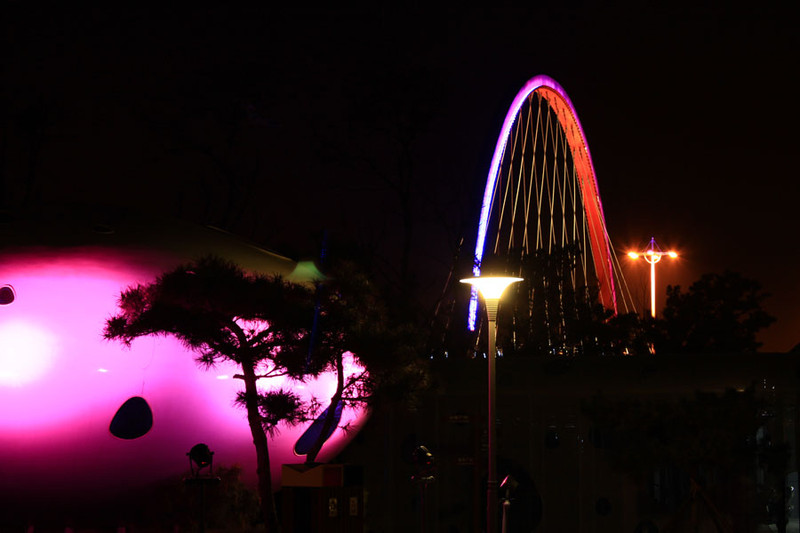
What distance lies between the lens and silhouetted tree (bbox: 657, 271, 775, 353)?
118 ft

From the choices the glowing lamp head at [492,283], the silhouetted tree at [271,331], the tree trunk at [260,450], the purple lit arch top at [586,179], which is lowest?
the tree trunk at [260,450]

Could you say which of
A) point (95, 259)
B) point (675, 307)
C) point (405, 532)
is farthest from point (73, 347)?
point (675, 307)

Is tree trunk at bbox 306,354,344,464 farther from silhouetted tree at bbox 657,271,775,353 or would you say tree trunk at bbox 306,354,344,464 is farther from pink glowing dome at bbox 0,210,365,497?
silhouetted tree at bbox 657,271,775,353

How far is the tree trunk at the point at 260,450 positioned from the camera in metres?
17.8

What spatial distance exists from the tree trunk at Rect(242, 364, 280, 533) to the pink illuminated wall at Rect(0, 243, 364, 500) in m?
0.68

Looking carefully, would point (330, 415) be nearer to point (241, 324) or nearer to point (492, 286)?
point (241, 324)

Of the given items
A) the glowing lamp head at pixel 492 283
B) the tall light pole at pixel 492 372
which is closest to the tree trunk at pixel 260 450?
the tall light pole at pixel 492 372

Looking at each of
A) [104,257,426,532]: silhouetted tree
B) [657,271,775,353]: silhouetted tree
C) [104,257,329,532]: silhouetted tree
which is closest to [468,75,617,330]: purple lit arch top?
[657,271,775,353]: silhouetted tree

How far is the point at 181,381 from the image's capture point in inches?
700

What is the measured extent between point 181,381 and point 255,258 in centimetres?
302

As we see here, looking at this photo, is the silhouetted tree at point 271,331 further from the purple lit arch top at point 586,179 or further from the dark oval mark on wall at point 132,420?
the purple lit arch top at point 586,179

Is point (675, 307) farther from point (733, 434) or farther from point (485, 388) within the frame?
point (733, 434)

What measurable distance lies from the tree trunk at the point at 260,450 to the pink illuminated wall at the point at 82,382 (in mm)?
683

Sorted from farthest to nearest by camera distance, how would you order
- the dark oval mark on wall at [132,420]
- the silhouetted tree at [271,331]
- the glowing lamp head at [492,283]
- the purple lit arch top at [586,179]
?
1. the purple lit arch top at [586,179]
2. the dark oval mark on wall at [132,420]
3. the silhouetted tree at [271,331]
4. the glowing lamp head at [492,283]
